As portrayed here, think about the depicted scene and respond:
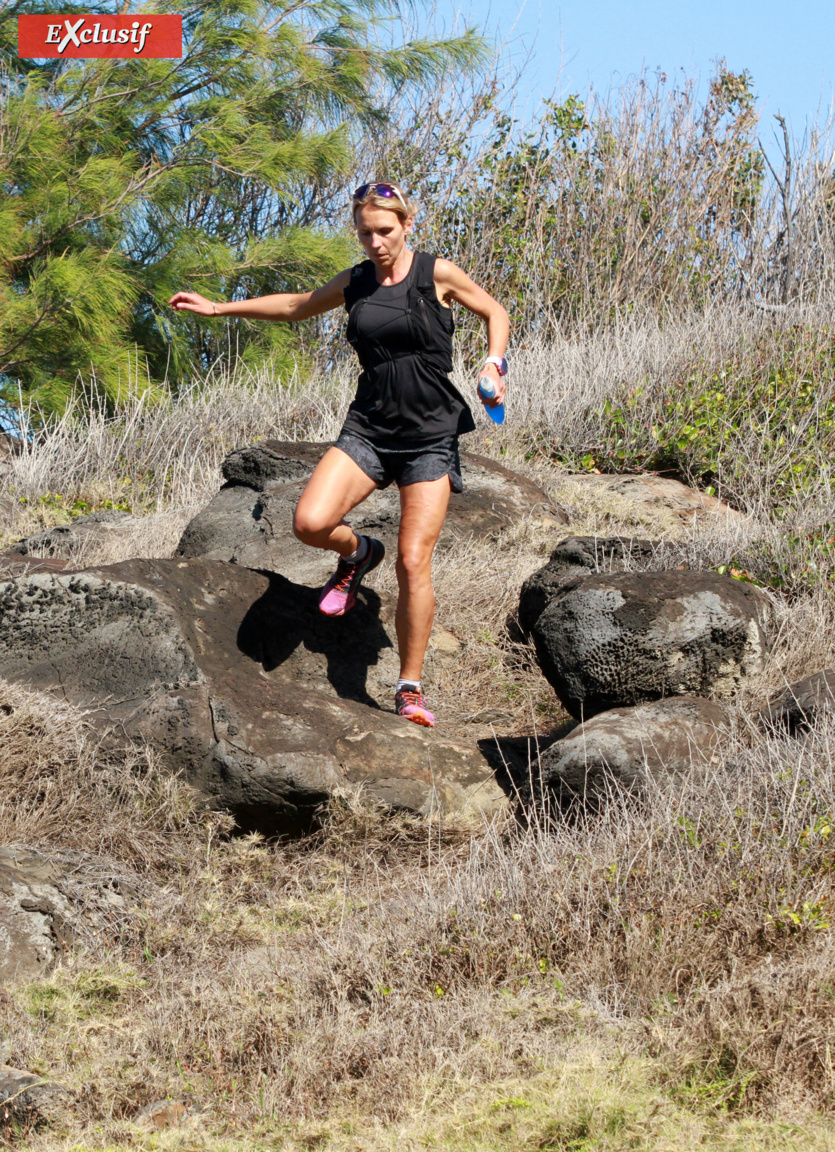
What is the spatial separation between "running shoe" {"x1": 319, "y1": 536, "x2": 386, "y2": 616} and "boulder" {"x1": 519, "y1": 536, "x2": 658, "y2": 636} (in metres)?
1.02

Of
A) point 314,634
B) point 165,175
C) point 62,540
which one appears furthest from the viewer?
point 165,175

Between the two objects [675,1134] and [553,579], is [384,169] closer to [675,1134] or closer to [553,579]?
[553,579]

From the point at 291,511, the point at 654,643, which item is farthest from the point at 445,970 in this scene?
the point at 291,511

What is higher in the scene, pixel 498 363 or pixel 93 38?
pixel 93 38

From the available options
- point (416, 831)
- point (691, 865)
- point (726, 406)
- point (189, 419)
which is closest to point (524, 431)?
point (726, 406)

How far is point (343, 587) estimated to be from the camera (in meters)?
4.52

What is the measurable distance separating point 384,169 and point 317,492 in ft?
38.3

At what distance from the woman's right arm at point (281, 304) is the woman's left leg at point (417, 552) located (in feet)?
2.63

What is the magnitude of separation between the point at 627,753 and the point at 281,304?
2259 millimetres

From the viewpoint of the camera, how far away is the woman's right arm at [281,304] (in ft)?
14.4

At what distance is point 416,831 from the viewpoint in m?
4.02

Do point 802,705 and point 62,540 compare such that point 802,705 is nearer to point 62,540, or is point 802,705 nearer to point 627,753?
point 627,753

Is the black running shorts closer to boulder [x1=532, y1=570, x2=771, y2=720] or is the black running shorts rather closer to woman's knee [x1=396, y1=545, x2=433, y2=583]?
woman's knee [x1=396, y1=545, x2=433, y2=583]

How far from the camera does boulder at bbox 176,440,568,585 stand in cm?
594
